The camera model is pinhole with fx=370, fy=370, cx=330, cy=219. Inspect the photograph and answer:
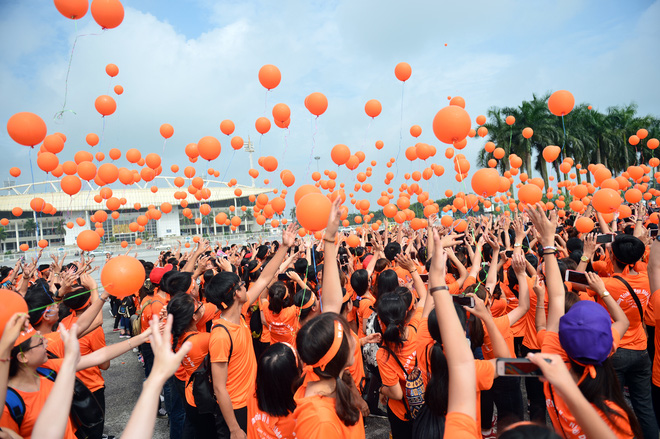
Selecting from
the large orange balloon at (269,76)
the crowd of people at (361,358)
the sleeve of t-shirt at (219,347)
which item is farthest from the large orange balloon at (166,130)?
the sleeve of t-shirt at (219,347)

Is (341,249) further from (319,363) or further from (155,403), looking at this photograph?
(155,403)

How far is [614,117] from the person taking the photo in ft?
87.3

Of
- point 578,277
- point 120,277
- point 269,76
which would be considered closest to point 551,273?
point 578,277

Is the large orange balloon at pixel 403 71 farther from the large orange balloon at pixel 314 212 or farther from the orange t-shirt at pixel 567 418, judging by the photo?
the orange t-shirt at pixel 567 418

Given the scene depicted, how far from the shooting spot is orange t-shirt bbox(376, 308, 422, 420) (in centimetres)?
237

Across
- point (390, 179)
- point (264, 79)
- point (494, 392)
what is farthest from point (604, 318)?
point (390, 179)

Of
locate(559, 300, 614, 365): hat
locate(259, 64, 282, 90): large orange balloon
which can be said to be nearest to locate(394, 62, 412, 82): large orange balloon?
locate(259, 64, 282, 90): large orange balloon

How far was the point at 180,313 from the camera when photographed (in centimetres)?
274

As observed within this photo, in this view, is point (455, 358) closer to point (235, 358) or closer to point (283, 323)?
point (235, 358)

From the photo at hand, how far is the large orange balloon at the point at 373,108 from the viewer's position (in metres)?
6.96

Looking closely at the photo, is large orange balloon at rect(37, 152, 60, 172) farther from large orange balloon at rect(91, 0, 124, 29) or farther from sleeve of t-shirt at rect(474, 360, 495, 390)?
sleeve of t-shirt at rect(474, 360, 495, 390)

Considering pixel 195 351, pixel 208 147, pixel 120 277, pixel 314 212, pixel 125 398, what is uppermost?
pixel 208 147

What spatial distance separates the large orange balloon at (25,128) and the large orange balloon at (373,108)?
16.5 ft

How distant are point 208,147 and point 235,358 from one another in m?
5.10
